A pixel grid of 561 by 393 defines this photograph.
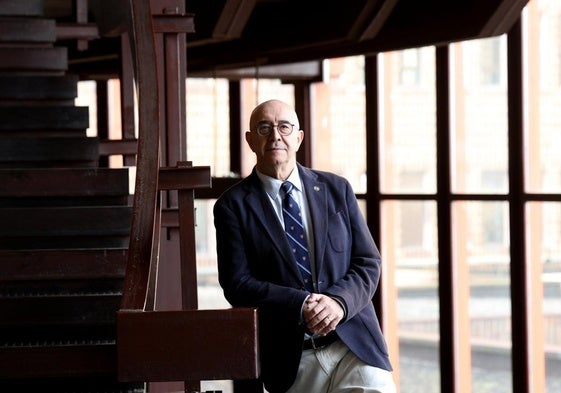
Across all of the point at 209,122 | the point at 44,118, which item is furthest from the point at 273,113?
the point at 209,122

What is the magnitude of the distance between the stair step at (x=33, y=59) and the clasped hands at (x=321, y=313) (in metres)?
2.64

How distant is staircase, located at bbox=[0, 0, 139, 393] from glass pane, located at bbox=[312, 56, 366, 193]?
4.04m

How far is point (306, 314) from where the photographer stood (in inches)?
115

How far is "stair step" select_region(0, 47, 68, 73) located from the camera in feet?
16.9

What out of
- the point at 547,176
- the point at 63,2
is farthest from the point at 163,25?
the point at 63,2

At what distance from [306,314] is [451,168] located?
525 cm

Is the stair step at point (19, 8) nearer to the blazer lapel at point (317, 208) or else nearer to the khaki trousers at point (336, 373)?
the blazer lapel at point (317, 208)

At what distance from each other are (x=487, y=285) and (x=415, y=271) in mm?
836

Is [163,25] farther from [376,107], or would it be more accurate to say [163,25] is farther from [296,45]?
[376,107]

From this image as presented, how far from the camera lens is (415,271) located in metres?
8.66

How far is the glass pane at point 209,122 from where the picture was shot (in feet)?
32.2

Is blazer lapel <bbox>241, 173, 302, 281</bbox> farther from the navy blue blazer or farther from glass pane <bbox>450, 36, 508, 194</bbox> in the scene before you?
glass pane <bbox>450, 36, 508, 194</bbox>

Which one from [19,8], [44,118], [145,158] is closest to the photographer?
[145,158]

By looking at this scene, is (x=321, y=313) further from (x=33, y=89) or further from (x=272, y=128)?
(x=33, y=89)
